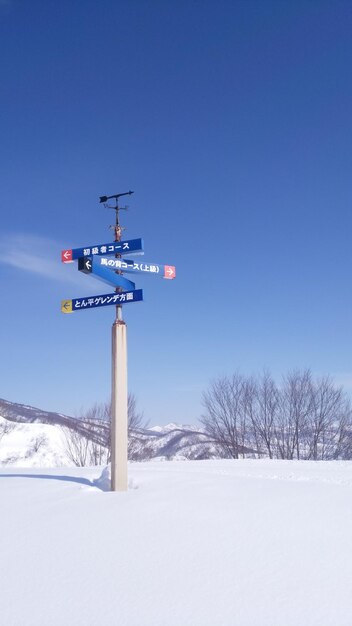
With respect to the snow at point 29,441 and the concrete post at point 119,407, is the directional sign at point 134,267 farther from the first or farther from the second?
the snow at point 29,441

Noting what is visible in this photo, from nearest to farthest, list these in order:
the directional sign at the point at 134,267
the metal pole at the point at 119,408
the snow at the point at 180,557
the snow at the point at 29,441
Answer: the snow at the point at 180,557
the metal pole at the point at 119,408
the directional sign at the point at 134,267
the snow at the point at 29,441

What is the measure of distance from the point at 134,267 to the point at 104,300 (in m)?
0.82

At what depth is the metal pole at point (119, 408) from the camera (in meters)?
7.47

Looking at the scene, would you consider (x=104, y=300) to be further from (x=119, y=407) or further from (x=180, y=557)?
(x=180, y=557)

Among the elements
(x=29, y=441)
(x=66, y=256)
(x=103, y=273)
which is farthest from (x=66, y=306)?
(x=29, y=441)

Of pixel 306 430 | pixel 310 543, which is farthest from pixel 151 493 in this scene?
pixel 306 430

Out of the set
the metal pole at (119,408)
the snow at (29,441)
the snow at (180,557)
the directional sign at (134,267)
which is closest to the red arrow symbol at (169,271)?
the directional sign at (134,267)

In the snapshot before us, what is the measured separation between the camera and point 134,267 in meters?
8.42

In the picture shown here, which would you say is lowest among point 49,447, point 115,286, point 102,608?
point 49,447

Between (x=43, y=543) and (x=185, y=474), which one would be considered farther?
(x=185, y=474)

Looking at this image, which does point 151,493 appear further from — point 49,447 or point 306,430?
point 49,447

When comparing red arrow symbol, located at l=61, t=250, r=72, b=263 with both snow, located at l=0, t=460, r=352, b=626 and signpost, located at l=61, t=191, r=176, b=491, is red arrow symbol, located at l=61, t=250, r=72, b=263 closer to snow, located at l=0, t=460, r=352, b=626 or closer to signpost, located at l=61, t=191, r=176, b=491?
signpost, located at l=61, t=191, r=176, b=491

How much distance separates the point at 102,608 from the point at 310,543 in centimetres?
204

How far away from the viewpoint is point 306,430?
3472 cm
